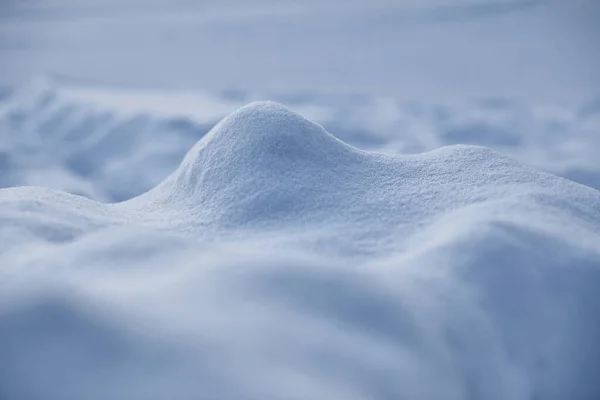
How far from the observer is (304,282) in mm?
767

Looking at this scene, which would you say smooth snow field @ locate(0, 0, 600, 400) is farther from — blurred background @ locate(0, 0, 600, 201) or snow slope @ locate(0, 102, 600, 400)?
blurred background @ locate(0, 0, 600, 201)

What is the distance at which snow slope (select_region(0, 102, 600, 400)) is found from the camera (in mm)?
648

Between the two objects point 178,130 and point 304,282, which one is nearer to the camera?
point 304,282

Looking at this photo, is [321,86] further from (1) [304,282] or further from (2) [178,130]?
(1) [304,282]

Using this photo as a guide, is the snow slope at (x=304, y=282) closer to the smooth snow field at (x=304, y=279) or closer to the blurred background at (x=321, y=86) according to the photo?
the smooth snow field at (x=304, y=279)

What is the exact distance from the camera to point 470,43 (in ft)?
12.6

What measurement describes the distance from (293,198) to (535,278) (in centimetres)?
43

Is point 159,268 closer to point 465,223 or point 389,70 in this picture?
point 465,223

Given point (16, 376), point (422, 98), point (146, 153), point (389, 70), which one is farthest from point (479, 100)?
point (16, 376)

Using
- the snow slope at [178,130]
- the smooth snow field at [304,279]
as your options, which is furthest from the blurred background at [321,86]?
the smooth snow field at [304,279]

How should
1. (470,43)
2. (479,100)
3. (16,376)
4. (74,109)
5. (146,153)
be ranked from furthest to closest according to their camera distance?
(470,43), (479,100), (74,109), (146,153), (16,376)

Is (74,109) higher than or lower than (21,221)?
higher

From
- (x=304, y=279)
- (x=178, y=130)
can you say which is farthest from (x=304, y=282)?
(x=178, y=130)

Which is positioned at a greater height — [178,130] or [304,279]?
[178,130]
